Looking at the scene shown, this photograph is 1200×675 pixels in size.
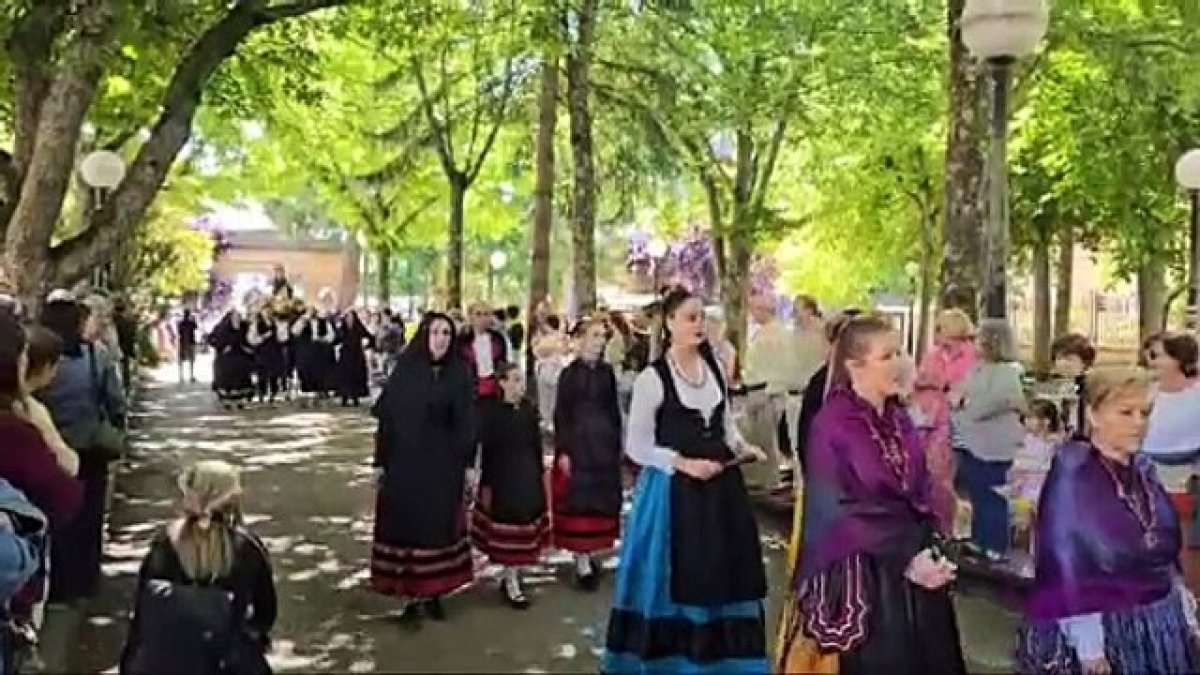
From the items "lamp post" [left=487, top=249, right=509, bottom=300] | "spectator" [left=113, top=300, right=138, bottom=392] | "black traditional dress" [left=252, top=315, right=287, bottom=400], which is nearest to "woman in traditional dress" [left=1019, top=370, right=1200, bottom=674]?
"spectator" [left=113, top=300, right=138, bottom=392]

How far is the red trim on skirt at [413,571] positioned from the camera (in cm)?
899

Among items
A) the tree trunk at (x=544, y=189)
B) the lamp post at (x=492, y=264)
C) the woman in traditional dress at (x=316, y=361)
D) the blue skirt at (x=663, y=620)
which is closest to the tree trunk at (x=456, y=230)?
the woman in traditional dress at (x=316, y=361)

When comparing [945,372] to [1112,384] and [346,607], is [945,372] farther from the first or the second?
[1112,384]

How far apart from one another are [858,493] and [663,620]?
212 centimetres

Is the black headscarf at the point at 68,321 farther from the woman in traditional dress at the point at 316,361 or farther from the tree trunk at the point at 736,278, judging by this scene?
the tree trunk at the point at 736,278

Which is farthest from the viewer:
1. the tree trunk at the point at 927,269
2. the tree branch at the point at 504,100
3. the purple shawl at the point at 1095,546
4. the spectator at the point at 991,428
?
the tree trunk at the point at 927,269

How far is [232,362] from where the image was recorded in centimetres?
2605

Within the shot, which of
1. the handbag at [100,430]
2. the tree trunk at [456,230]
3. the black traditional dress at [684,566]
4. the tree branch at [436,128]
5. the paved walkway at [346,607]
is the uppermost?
the tree branch at [436,128]

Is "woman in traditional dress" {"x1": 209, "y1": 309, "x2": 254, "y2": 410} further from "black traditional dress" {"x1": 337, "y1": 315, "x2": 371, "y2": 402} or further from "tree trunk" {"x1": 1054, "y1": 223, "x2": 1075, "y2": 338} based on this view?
"tree trunk" {"x1": 1054, "y1": 223, "x2": 1075, "y2": 338}

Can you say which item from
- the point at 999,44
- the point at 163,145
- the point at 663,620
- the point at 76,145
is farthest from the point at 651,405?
the point at 163,145

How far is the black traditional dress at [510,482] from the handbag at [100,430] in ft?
7.27

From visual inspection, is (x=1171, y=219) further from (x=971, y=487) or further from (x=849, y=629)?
(x=849, y=629)

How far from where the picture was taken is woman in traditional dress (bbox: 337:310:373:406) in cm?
2661

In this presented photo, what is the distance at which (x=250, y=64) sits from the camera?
670 inches
